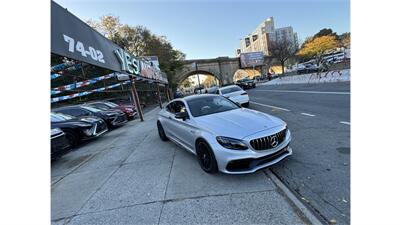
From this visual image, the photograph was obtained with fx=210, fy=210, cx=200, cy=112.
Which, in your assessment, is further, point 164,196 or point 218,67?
point 218,67

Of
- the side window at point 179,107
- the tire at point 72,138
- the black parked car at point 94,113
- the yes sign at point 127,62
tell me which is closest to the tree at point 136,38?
the yes sign at point 127,62

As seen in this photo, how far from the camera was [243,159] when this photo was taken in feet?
10.6

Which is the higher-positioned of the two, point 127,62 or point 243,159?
point 127,62

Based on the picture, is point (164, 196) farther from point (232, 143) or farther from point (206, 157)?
point (232, 143)

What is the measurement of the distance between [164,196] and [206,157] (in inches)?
39.1

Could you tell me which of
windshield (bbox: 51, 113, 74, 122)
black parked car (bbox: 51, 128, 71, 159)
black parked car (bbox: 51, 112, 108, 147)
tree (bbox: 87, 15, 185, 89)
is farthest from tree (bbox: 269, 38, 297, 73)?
black parked car (bbox: 51, 128, 71, 159)

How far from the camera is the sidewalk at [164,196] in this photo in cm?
263

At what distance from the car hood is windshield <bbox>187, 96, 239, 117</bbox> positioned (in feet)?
0.93

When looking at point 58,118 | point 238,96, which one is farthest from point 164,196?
point 238,96

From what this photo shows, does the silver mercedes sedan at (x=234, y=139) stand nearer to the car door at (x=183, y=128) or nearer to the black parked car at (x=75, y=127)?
the car door at (x=183, y=128)

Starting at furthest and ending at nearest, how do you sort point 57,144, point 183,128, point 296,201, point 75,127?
point 75,127, point 57,144, point 183,128, point 296,201

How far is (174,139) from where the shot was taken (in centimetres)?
537

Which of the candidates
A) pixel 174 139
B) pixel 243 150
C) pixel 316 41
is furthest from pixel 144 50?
pixel 316 41
